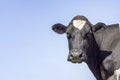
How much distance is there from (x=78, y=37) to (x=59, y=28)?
5.15 feet

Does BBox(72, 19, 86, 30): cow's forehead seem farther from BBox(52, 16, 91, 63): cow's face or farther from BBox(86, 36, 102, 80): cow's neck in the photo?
BBox(86, 36, 102, 80): cow's neck

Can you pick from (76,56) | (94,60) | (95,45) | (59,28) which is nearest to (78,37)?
(76,56)

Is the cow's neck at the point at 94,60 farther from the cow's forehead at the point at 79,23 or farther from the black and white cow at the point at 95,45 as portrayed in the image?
the cow's forehead at the point at 79,23

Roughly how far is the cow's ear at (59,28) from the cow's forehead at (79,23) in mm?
672

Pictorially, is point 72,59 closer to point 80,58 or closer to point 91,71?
point 80,58

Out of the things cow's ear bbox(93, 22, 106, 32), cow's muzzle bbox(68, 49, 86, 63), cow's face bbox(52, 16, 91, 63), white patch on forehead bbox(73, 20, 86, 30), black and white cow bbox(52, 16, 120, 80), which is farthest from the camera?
cow's ear bbox(93, 22, 106, 32)

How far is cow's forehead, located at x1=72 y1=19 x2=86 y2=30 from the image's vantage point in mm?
24375

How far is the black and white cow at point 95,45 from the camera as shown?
78.1 feet

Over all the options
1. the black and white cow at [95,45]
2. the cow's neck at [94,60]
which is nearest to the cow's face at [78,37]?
the black and white cow at [95,45]

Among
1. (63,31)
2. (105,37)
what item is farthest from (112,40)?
(63,31)

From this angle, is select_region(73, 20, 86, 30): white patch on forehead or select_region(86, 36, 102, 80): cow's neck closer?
select_region(73, 20, 86, 30): white patch on forehead

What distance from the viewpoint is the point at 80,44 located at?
78.5 feet

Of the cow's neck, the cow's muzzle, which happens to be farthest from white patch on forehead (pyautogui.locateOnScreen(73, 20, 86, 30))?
the cow's muzzle

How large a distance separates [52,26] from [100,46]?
2.30 metres
